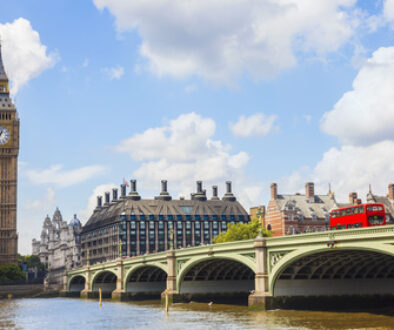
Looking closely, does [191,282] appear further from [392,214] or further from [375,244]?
[392,214]

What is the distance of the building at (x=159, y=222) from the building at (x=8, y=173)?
2194cm

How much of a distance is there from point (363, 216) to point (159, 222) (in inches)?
4898

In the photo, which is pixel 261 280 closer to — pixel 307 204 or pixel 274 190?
pixel 274 190

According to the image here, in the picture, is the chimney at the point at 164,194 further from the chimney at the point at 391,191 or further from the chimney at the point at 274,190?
the chimney at the point at 391,191

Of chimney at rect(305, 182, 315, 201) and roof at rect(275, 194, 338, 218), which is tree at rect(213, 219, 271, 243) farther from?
chimney at rect(305, 182, 315, 201)

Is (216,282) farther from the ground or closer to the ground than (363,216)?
closer to the ground

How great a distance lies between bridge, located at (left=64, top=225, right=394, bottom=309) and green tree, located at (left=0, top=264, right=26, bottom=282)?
78.9 meters

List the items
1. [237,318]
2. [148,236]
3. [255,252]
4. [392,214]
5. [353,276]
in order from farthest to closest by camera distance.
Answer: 1. [148,236]
2. [392,214]
3. [353,276]
4. [255,252]
5. [237,318]

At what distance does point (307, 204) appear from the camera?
149625 millimetres

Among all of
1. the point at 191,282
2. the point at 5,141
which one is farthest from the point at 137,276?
the point at 5,141

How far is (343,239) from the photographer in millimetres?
56312

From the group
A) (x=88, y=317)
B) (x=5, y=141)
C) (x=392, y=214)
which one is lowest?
(x=88, y=317)

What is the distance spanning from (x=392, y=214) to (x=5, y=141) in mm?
108394

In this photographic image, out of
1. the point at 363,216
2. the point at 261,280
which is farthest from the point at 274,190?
the point at 363,216
